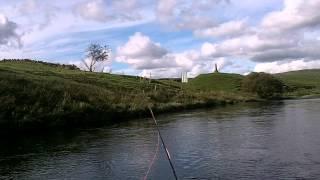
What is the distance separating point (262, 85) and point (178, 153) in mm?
100224

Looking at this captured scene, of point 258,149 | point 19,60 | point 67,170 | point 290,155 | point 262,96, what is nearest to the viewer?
point 67,170

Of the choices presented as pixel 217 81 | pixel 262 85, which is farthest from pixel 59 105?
pixel 217 81

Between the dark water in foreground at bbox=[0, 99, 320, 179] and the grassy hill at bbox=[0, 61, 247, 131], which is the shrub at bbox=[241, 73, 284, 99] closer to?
the grassy hill at bbox=[0, 61, 247, 131]

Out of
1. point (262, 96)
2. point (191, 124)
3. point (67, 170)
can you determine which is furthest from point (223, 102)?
point (67, 170)

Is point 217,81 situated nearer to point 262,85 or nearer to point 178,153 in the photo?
point 262,85

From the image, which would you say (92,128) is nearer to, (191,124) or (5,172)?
(191,124)

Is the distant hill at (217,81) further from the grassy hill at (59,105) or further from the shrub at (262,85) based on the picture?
the grassy hill at (59,105)

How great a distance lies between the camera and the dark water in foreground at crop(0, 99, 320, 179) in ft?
76.1

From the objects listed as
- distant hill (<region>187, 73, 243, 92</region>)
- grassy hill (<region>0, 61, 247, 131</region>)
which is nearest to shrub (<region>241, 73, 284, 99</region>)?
distant hill (<region>187, 73, 243, 92</region>)

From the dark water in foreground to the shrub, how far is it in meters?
83.5

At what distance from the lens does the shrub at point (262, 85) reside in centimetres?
12506

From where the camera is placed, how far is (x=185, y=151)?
96.0ft

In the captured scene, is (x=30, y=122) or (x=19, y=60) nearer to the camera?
(x=30, y=122)

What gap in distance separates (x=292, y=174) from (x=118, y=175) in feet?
24.4
